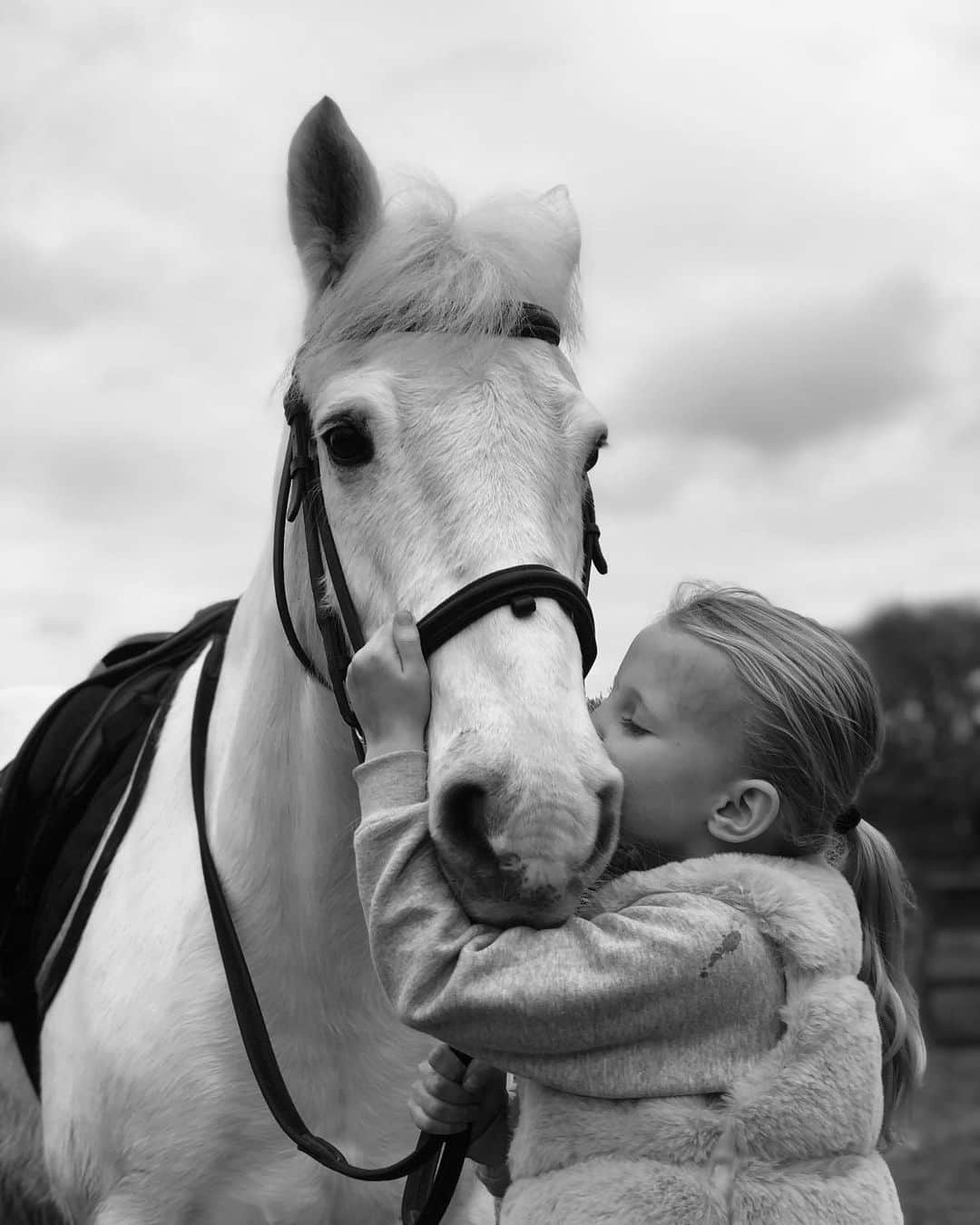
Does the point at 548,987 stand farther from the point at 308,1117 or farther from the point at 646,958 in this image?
the point at 308,1117

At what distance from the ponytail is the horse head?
1.95ft

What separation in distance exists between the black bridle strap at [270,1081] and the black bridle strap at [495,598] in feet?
2.70

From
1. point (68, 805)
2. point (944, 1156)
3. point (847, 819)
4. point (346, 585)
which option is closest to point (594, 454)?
point (346, 585)

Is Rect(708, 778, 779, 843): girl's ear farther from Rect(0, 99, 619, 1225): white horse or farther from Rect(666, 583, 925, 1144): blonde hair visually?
Rect(0, 99, 619, 1225): white horse

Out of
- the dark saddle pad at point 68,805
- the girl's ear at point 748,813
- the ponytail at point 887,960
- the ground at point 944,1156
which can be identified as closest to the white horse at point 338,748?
the dark saddle pad at point 68,805

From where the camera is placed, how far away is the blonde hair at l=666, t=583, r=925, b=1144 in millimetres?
1937

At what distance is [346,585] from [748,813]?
2.33 ft

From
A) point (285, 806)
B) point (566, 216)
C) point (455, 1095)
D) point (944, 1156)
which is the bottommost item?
point (944, 1156)

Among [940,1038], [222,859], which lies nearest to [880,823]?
[940,1038]

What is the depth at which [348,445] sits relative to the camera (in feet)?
6.99

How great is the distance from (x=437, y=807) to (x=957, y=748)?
32.1 metres

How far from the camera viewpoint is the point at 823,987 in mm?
1800

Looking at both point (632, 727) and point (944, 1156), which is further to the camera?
point (944, 1156)

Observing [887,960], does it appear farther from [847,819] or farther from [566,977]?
[566,977]
